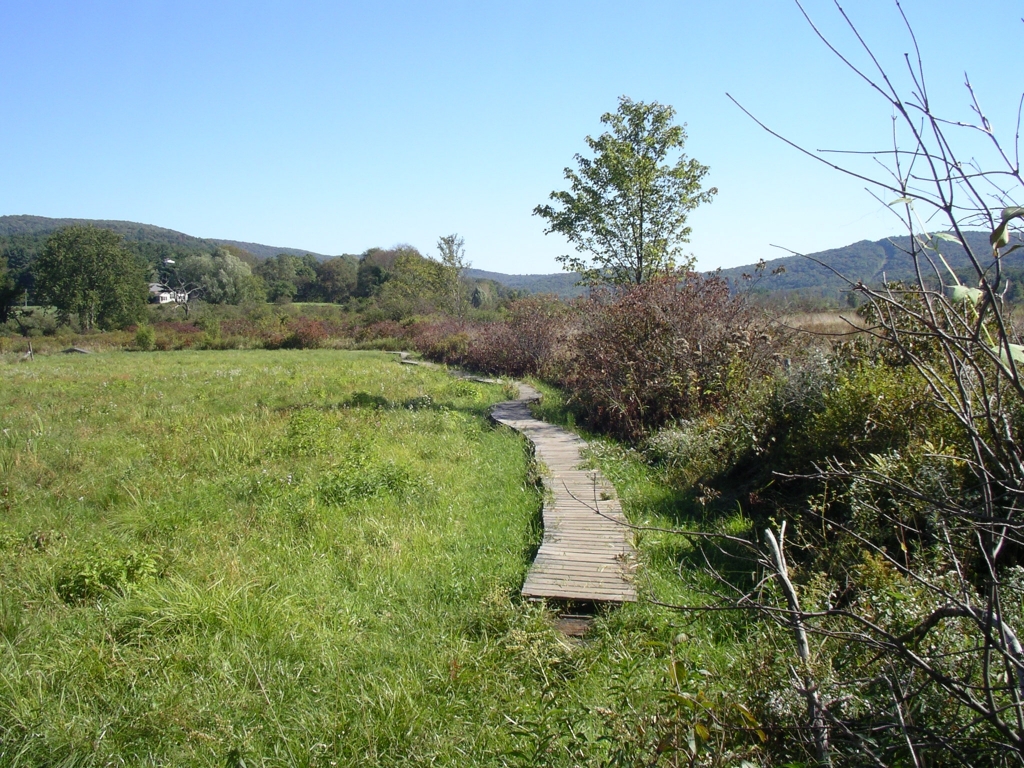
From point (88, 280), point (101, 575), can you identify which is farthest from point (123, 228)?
point (101, 575)

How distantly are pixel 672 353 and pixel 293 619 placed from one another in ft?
21.6

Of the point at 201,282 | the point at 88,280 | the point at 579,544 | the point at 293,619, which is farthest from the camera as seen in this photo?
the point at 201,282

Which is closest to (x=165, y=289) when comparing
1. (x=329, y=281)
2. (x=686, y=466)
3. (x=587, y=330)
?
(x=329, y=281)

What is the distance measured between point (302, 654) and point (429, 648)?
27.3 inches

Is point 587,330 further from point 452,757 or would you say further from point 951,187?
point 951,187

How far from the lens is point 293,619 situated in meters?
3.94

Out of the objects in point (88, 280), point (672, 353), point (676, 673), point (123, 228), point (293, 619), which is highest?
point (123, 228)

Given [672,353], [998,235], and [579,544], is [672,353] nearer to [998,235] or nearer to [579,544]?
[579,544]

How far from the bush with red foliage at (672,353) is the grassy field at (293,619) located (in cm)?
193

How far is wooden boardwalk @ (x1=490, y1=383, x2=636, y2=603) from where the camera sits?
4.19 metres

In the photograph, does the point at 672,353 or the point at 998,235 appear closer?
the point at 998,235

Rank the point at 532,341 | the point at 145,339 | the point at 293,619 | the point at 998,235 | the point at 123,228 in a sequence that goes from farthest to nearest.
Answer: the point at 123,228, the point at 145,339, the point at 532,341, the point at 293,619, the point at 998,235

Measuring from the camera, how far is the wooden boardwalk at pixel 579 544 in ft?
13.7

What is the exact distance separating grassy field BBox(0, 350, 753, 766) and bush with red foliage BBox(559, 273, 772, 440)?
6.33 feet
